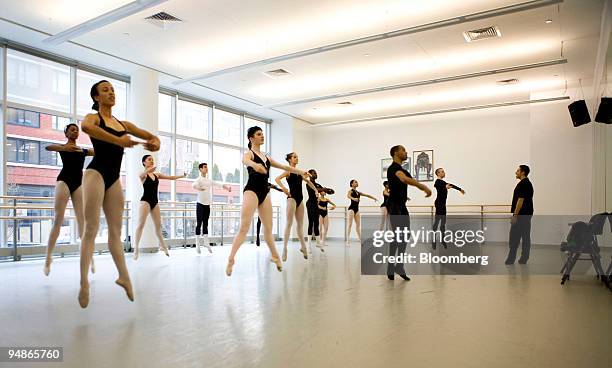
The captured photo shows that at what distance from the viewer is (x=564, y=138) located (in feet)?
33.1

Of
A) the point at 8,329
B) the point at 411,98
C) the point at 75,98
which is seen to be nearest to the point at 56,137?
the point at 75,98

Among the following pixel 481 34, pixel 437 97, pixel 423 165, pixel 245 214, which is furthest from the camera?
pixel 423 165

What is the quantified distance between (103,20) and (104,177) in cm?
415

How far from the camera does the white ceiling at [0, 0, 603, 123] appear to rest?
621cm

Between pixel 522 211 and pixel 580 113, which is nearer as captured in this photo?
pixel 522 211

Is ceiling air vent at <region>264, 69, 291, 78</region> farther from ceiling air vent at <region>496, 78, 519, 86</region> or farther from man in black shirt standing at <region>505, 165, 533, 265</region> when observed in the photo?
man in black shirt standing at <region>505, 165, 533, 265</region>

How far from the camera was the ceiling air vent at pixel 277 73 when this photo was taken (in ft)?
29.9

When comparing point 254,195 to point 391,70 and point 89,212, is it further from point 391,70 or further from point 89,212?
point 391,70

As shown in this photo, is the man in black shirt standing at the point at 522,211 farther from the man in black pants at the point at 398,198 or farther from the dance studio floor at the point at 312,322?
the man in black pants at the point at 398,198

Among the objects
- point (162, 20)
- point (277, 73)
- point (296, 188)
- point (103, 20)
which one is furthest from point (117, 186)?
point (277, 73)

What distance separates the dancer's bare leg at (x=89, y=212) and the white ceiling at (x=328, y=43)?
12.9 feet

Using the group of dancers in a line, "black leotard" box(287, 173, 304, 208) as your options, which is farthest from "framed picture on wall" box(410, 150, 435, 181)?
"black leotard" box(287, 173, 304, 208)

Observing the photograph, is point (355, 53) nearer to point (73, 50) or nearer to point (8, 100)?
point (73, 50)

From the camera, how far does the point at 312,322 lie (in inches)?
109
